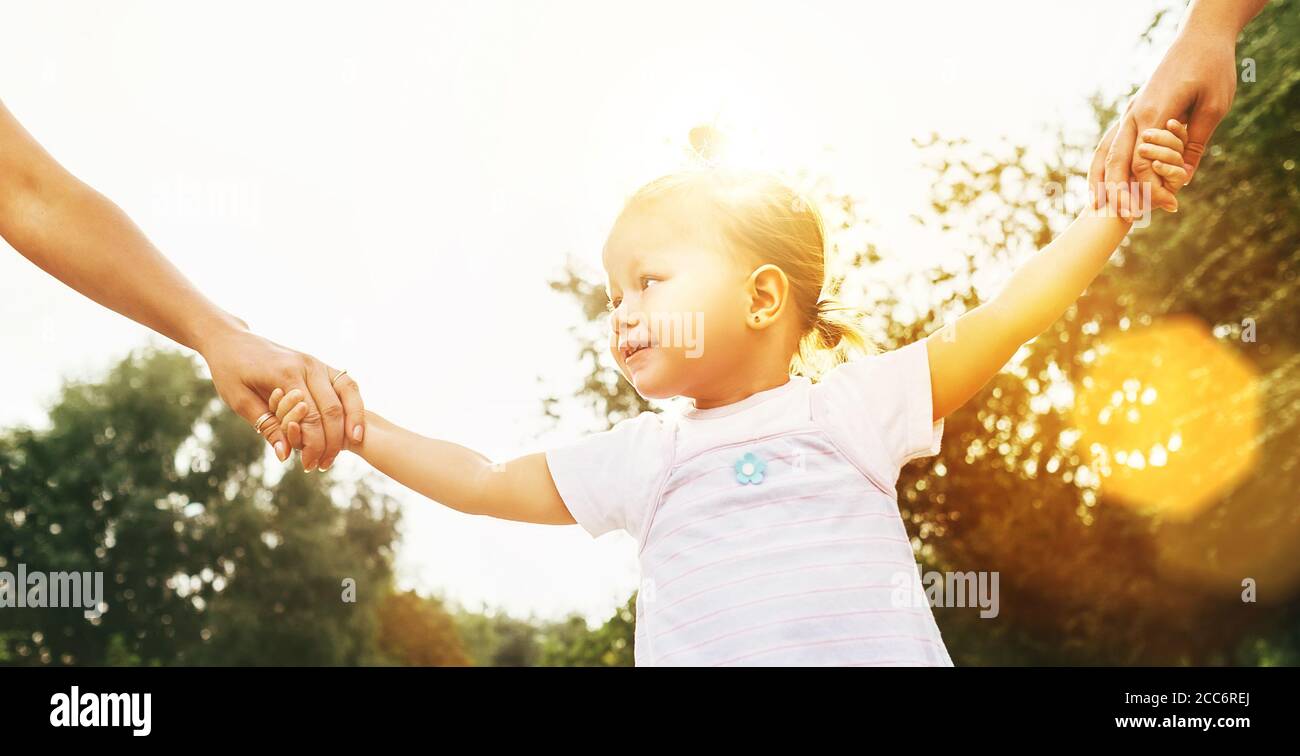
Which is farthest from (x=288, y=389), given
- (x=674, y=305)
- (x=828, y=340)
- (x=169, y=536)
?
(x=169, y=536)

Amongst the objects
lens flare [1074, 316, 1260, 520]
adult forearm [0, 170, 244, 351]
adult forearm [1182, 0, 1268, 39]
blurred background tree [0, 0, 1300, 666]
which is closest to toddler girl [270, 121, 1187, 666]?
adult forearm [1182, 0, 1268, 39]

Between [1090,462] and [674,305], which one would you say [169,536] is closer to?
[1090,462]

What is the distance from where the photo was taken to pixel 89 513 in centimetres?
3825

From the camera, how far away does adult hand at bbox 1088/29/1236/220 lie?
2.96 meters

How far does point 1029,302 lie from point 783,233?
2.70 ft

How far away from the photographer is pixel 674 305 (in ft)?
9.86

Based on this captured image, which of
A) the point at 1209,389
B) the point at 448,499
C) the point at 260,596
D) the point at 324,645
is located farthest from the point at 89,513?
the point at 448,499

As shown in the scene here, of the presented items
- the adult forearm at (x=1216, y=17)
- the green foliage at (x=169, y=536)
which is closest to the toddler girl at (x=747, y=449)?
the adult forearm at (x=1216, y=17)

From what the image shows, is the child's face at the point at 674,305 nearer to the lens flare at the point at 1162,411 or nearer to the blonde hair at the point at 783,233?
the blonde hair at the point at 783,233

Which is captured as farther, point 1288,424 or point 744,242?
point 1288,424

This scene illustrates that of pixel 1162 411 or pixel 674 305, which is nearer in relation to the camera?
pixel 674 305
